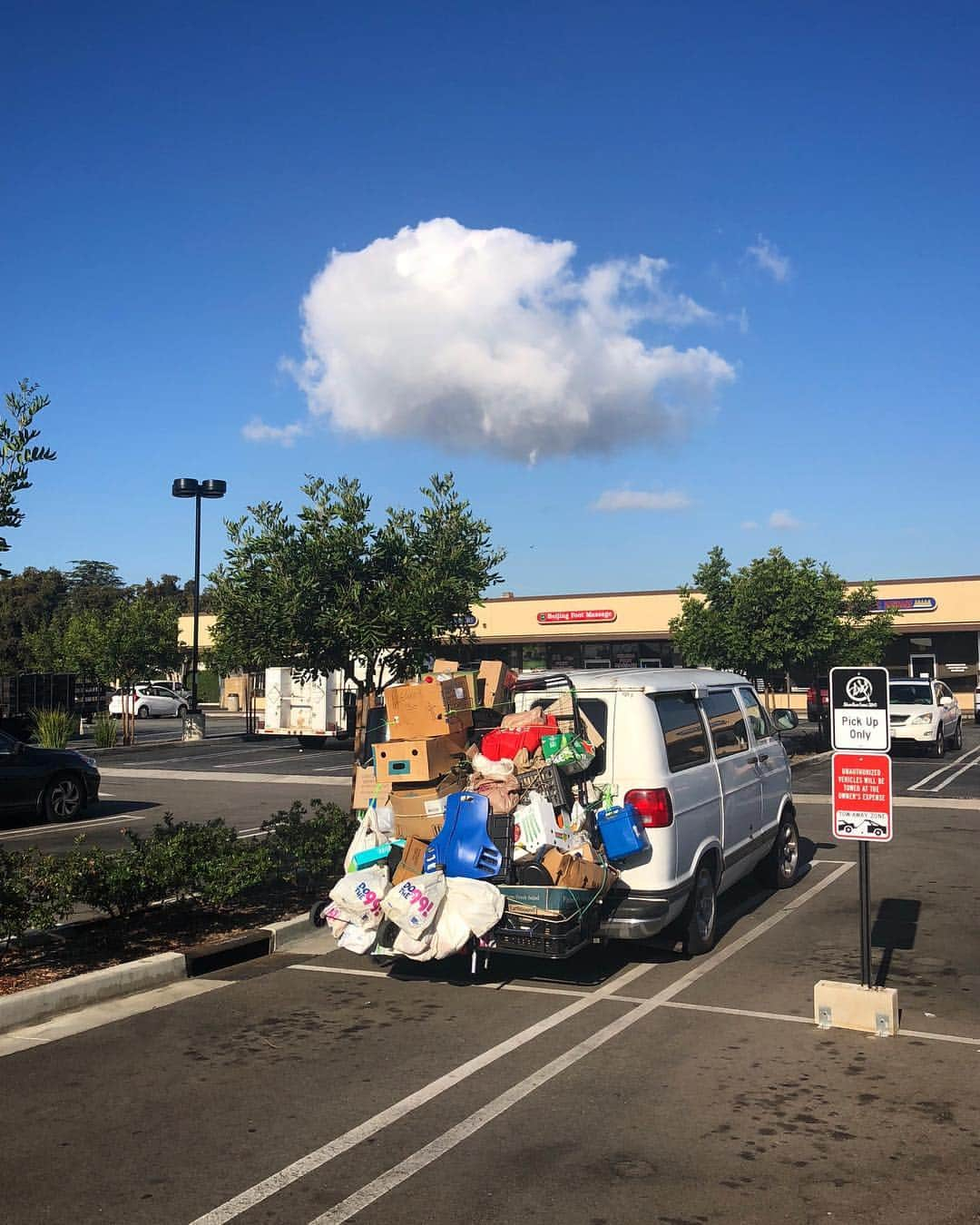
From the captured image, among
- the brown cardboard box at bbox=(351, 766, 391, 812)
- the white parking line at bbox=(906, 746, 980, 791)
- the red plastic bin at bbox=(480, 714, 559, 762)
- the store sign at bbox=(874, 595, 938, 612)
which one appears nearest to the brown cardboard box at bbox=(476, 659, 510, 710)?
the red plastic bin at bbox=(480, 714, 559, 762)

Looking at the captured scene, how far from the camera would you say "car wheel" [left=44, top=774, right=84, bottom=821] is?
56.6 feet

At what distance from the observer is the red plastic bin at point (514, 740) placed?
7.95 metres

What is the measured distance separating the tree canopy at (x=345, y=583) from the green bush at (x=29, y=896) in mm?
6197

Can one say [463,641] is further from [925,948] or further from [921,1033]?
[921,1033]

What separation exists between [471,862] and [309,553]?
7870mm

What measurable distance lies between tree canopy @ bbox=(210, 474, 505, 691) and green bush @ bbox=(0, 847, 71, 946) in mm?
6197

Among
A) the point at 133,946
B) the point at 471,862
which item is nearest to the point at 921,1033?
the point at 471,862

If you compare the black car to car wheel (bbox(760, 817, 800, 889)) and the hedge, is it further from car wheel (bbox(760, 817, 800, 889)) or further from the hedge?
car wheel (bbox(760, 817, 800, 889))

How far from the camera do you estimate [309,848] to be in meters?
10.3

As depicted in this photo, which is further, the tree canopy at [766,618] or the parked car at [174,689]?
the parked car at [174,689]

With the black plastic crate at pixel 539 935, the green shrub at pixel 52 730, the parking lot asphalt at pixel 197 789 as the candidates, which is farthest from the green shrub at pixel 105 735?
the black plastic crate at pixel 539 935

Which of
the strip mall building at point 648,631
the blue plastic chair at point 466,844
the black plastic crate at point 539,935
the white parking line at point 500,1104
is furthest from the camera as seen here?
the strip mall building at point 648,631

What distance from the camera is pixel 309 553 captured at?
14.4 m

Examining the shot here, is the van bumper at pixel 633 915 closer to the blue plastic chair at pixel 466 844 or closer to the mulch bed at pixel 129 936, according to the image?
the blue plastic chair at pixel 466 844
